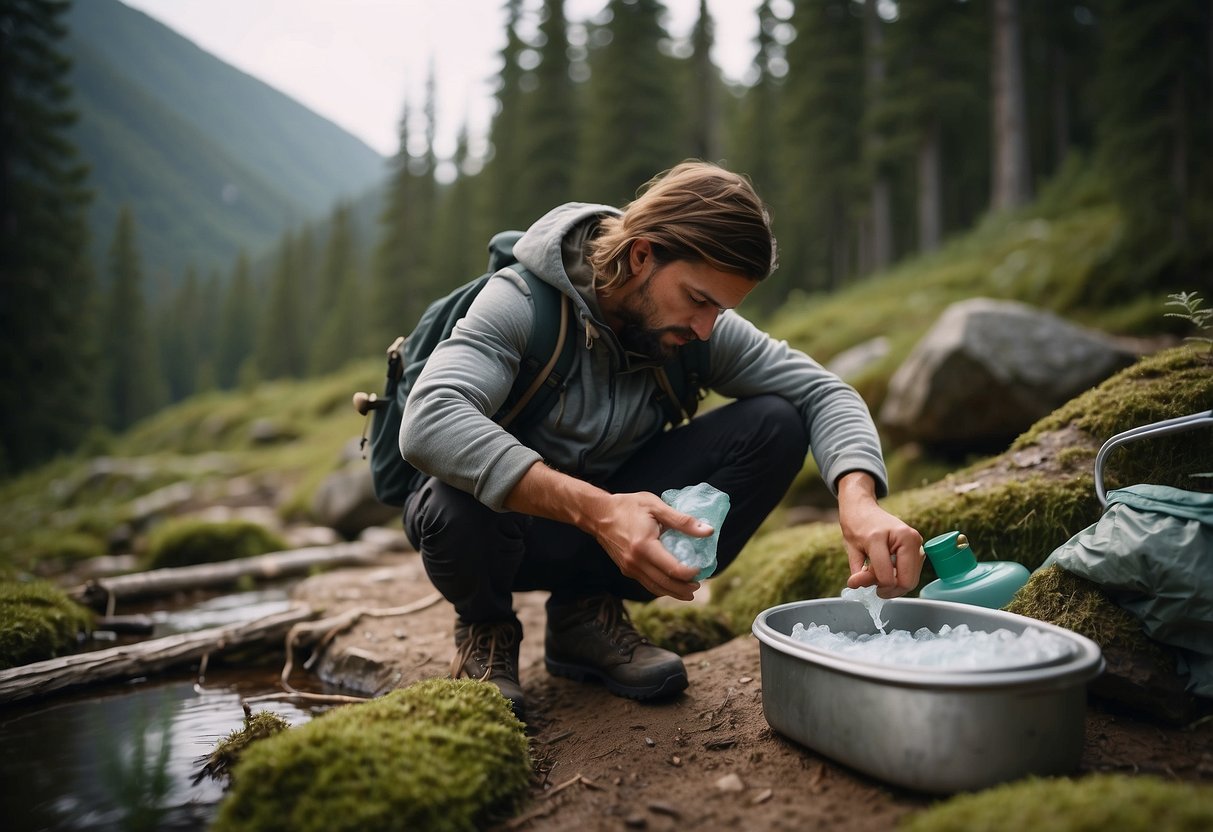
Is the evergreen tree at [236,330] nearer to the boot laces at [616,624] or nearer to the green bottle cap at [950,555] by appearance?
the boot laces at [616,624]

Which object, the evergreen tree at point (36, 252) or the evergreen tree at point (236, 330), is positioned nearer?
the evergreen tree at point (36, 252)

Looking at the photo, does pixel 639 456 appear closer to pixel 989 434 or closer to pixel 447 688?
pixel 447 688

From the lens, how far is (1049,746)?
5.05 feet

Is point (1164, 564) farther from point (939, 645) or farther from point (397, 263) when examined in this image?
point (397, 263)

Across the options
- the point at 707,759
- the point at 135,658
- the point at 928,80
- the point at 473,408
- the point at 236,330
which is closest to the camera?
the point at 707,759

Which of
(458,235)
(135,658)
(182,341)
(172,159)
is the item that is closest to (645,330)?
(135,658)

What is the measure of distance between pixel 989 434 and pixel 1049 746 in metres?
4.49

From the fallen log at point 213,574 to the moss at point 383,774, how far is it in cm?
338

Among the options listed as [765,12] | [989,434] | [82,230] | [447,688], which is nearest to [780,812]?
[447,688]

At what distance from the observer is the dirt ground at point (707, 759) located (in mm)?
1665

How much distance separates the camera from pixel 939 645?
1831 millimetres

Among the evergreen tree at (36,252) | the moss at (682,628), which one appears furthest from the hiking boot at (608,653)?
the evergreen tree at (36,252)

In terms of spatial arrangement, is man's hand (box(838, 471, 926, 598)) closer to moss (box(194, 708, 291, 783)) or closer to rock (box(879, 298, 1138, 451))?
moss (box(194, 708, 291, 783))

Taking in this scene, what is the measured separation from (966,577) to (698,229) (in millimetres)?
1370
